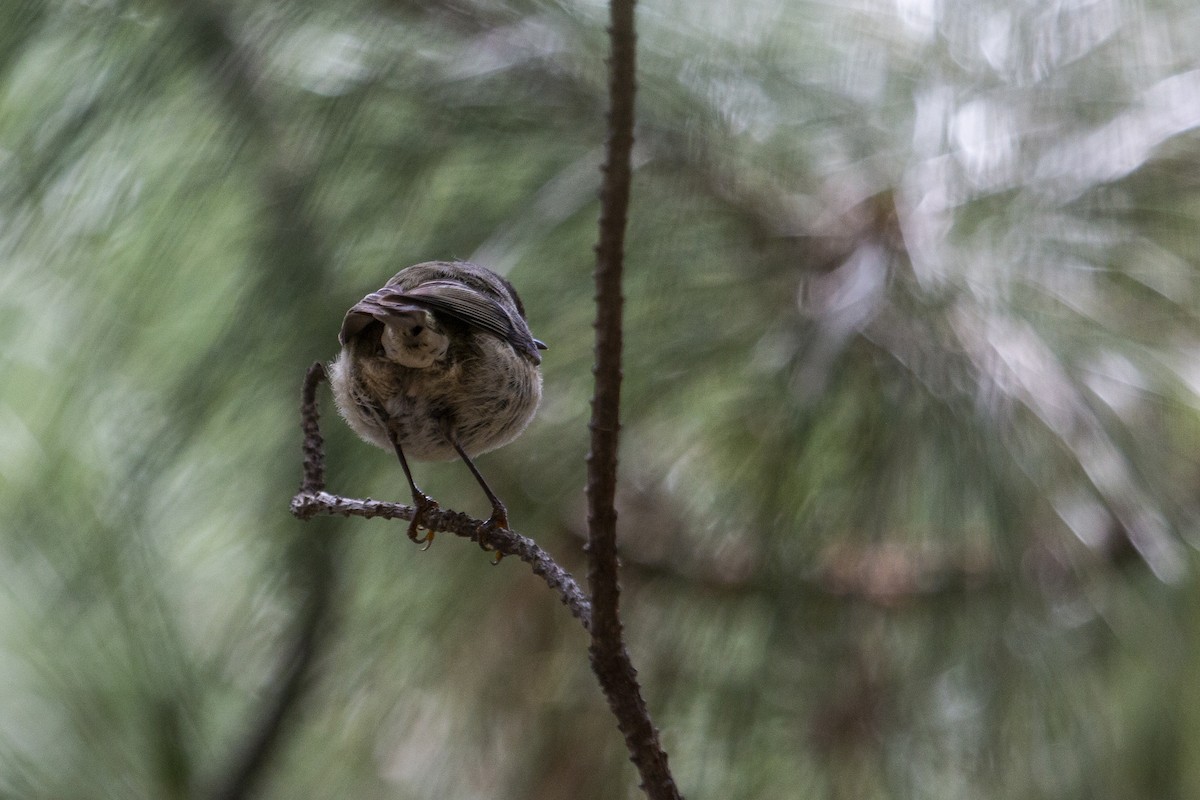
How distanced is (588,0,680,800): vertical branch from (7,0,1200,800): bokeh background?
475 mm

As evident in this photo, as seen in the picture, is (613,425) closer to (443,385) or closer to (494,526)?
(494,526)

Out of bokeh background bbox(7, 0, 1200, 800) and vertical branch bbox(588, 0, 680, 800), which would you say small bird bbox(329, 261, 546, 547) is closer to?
bokeh background bbox(7, 0, 1200, 800)

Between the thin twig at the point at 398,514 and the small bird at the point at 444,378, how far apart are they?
0.09m

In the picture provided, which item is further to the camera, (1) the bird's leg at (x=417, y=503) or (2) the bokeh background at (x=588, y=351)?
(2) the bokeh background at (x=588, y=351)

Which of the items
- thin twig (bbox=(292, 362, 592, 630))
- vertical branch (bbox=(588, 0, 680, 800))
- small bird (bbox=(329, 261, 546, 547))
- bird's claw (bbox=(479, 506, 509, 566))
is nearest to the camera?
vertical branch (bbox=(588, 0, 680, 800))

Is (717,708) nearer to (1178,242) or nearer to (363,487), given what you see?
(363,487)

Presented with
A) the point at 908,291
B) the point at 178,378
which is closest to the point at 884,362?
the point at 908,291

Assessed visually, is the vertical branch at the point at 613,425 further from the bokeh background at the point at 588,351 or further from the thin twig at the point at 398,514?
the bokeh background at the point at 588,351

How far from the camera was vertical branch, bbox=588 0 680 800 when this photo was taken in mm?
500

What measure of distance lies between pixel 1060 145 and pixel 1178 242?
141 millimetres

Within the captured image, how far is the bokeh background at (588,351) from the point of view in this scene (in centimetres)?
100

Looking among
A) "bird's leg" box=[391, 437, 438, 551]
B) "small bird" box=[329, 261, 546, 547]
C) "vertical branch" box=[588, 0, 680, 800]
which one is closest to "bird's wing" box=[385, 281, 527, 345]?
"small bird" box=[329, 261, 546, 547]

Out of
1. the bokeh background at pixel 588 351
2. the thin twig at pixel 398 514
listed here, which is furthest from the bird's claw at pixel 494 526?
the bokeh background at pixel 588 351

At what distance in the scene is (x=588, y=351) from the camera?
1174mm
